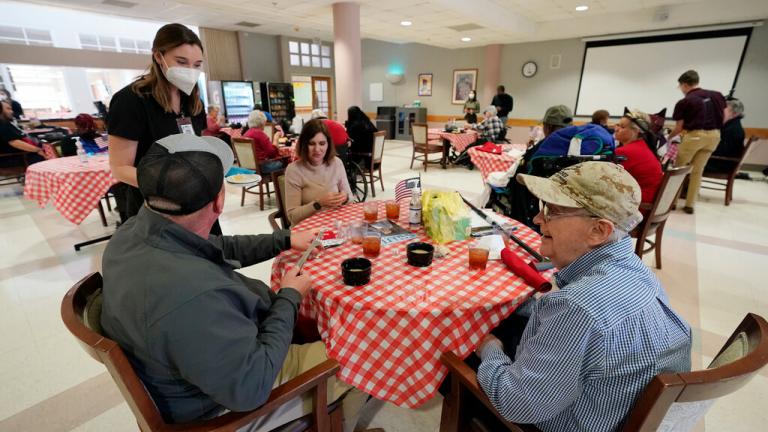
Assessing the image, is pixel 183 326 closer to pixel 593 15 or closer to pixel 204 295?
pixel 204 295

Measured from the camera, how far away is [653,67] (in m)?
7.86

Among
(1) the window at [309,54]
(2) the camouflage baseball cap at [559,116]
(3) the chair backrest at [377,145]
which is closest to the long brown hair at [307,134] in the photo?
(2) the camouflage baseball cap at [559,116]

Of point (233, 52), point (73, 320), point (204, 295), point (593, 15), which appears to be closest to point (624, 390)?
point (204, 295)

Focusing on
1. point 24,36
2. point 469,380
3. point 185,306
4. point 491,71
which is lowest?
point 469,380

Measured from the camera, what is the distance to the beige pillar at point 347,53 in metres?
6.02

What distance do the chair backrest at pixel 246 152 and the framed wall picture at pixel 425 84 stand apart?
8708 mm

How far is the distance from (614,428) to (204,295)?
3.15 ft

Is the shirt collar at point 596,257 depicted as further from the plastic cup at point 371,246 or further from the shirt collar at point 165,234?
the shirt collar at point 165,234

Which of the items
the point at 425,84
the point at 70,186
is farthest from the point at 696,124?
the point at 425,84

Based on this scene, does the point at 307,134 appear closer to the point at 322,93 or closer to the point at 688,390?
the point at 688,390

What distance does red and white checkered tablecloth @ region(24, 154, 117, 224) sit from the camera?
10.0ft

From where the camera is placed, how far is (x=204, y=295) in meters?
0.71

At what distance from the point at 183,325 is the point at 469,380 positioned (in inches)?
28.7

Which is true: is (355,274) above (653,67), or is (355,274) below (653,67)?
below
